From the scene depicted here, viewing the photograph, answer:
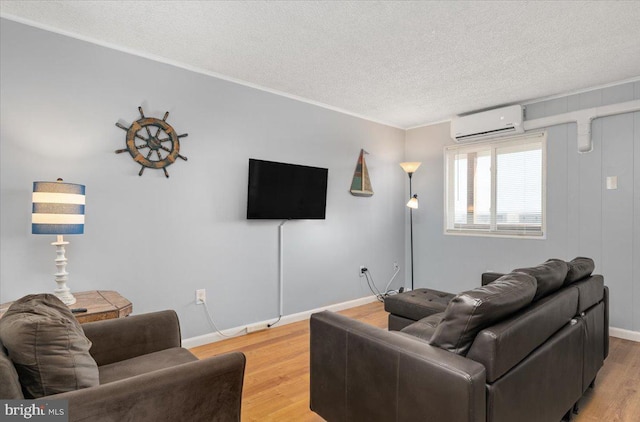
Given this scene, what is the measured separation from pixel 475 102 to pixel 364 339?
3324mm

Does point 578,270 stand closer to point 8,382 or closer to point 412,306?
point 412,306

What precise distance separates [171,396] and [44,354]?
44 cm

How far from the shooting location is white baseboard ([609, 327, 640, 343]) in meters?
3.18

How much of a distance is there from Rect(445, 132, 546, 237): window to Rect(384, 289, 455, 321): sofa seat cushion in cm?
155

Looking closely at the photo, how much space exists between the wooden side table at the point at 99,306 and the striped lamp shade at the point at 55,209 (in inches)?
18.3

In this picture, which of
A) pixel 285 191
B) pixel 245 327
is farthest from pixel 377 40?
pixel 245 327

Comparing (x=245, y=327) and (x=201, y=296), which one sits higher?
(x=201, y=296)

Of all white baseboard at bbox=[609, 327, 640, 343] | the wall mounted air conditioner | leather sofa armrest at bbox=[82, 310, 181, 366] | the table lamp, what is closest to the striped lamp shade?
the table lamp

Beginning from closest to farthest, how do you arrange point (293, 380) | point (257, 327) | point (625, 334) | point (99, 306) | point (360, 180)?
point (99, 306) < point (293, 380) < point (625, 334) < point (257, 327) < point (360, 180)

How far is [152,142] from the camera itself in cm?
278

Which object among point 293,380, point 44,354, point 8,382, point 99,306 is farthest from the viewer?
point 293,380

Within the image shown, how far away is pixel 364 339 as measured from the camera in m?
1.56

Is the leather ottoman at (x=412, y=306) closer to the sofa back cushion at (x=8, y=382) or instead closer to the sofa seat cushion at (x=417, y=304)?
the sofa seat cushion at (x=417, y=304)

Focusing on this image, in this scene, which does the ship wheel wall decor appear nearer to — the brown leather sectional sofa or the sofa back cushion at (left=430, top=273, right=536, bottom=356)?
the brown leather sectional sofa
